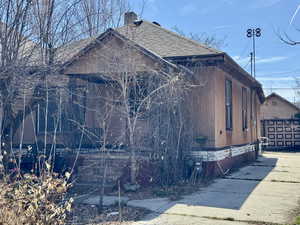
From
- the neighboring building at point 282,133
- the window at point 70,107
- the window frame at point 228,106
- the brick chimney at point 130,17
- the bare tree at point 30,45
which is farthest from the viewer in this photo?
the neighboring building at point 282,133

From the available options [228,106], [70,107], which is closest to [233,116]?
[228,106]

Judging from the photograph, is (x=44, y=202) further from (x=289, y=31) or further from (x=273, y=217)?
(x=289, y=31)

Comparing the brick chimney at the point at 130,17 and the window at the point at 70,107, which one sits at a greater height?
the brick chimney at the point at 130,17

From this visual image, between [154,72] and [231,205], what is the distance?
3.70 m

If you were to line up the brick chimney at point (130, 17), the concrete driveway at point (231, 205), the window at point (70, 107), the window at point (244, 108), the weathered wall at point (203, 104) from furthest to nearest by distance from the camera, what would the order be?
the window at point (244, 108), the brick chimney at point (130, 17), the window at point (70, 107), the weathered wall at point (203, 104), the concrete driveway at point (231, 205)

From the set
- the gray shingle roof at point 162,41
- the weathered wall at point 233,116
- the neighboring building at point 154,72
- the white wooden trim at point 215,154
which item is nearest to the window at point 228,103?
the neighboring building at point 154,72

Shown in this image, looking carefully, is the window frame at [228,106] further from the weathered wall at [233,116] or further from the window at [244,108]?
the window at [244,108]

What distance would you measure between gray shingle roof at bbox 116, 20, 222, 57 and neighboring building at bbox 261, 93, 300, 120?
2193 cm

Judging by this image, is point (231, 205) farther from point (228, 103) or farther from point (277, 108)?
point (277, 108)

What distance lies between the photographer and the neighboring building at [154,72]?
8.88m

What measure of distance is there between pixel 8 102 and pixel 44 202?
4472 millimetres

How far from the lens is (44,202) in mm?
4410

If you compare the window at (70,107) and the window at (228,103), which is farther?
the window at (228,103)

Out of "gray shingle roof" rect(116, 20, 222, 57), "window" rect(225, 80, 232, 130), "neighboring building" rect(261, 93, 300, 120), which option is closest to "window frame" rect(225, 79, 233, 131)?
"window" rect(225, 80, 232, 130)
